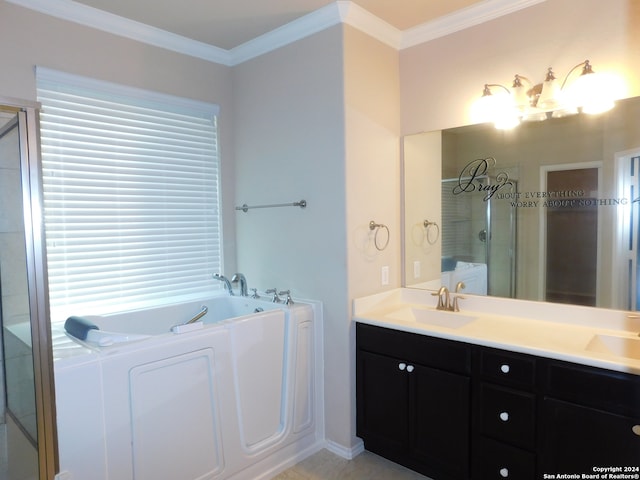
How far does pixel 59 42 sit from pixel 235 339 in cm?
192

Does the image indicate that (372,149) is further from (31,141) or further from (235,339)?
(31,141)

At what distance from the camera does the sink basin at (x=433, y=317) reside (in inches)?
96.2

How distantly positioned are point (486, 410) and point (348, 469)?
0.92m

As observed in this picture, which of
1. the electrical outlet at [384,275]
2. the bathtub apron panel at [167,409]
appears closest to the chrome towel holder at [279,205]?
the electrical outlet at [384,275]

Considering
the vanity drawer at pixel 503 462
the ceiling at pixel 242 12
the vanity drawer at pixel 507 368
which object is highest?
the ceiling at pixel 242 12

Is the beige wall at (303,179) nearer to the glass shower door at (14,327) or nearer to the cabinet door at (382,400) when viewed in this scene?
the cabinet door at (382,400)

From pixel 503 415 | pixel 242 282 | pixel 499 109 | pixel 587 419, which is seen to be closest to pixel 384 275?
pixel 242 282

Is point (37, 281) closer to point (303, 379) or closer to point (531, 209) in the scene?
point (303, 379)

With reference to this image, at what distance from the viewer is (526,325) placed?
2.23m

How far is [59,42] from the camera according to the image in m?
2.32

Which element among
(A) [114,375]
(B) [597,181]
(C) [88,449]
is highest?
(B) [597,181]

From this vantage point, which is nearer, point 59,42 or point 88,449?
point 88,449

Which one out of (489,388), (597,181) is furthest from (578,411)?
(597,181)

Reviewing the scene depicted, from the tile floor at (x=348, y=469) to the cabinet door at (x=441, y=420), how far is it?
0.67 ft
